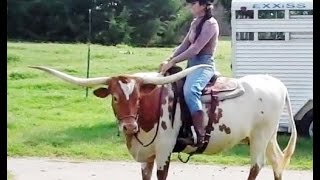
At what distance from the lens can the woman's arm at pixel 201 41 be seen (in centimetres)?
853

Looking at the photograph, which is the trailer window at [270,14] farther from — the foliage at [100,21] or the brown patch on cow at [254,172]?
the foliage at [100,21]

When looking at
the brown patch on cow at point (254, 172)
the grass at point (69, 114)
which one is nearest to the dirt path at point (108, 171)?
the grass at point (69, 114)

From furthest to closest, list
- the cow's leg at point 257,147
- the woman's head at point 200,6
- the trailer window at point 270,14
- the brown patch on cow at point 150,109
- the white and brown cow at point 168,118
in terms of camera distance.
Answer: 1. the trailer window at point 270,14
2. the cow's leg at point 257,147
3. the woman's head at point 200,6
4. the brown patch on cow at point 150,109
5. the white and brown cow at point 168,118

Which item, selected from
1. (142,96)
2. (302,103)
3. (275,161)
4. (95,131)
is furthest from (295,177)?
(95,131)

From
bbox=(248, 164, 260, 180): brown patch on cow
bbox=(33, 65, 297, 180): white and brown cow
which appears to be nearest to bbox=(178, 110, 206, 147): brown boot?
bbox=(33, 65, 297, 180): white and brown cow

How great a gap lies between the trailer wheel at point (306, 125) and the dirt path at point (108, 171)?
2.03 metres

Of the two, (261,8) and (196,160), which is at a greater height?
(261,8)

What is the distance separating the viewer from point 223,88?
29.1 ft

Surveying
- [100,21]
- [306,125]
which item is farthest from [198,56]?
[100,21]

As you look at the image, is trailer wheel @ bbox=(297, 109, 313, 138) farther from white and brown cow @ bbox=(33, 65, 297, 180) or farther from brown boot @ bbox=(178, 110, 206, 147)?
brown boot @ bbox=(178, 110, 206, 147)

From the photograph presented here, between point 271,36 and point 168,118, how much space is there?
5.50m

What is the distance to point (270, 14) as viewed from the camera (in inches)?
534

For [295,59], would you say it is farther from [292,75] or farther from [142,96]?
[142,96]

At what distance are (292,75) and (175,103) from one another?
17.9 ft
